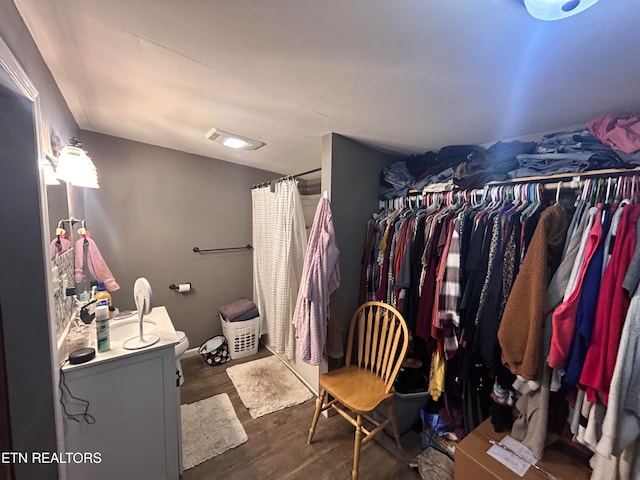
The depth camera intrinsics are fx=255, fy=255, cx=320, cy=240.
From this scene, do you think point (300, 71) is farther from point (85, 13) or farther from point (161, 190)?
point (161, 190)

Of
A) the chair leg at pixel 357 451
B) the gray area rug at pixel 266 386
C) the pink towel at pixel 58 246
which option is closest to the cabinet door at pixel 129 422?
the pink towel at pixel 58 246

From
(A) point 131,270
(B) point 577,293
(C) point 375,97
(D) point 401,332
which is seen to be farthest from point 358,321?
(A) point 131,270

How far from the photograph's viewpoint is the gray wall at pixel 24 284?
0.85 meters

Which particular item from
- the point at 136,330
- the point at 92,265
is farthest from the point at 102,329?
the point at 92,265

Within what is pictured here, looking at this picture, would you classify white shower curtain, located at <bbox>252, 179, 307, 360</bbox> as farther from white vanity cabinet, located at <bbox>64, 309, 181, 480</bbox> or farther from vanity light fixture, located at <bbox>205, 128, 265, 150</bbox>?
white vanity cabinet, located at <bbox>64, 309, 181, 480</bbox>

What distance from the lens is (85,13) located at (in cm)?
91

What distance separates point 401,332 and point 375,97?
1.38 meters

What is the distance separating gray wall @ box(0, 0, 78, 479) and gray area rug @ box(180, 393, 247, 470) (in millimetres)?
751

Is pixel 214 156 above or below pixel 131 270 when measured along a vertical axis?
above

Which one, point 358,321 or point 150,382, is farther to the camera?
point 358,321

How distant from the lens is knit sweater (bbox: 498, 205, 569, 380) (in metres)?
1.08

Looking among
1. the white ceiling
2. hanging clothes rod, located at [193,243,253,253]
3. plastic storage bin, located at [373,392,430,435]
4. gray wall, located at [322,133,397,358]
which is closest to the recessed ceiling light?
the white ceiling

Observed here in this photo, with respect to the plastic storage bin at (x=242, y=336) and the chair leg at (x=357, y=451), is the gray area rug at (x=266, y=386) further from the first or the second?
the chair leg at (x=357, y=451)

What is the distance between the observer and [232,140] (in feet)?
6.79
